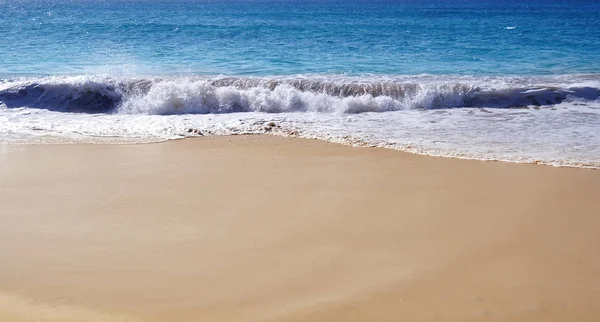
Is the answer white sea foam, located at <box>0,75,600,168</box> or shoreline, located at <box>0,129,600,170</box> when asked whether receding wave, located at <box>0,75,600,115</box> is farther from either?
shoreline, located at <box>0,129,600,170</box>

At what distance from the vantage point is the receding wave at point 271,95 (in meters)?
11.2

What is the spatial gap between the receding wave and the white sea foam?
0.02 metres

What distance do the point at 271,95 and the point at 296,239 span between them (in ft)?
23.3

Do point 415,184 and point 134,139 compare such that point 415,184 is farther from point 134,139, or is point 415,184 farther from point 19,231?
point 134,139

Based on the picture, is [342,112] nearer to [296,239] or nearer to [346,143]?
[346,143]

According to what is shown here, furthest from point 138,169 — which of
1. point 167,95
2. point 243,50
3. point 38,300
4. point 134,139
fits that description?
point 243,50

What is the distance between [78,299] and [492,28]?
28.6 m

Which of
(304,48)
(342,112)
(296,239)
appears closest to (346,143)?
(342,112)

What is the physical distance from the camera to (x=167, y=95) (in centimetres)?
1137

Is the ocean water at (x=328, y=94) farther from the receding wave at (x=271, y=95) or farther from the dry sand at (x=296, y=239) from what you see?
the dry sand at (x=296, y=239)

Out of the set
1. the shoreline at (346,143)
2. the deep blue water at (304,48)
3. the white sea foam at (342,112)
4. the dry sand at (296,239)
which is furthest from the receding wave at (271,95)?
the dry sand at (296,239)

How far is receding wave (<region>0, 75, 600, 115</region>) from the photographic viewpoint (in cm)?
1125

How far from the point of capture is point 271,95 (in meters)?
11.6

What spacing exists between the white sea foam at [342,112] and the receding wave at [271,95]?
0.02 metres
